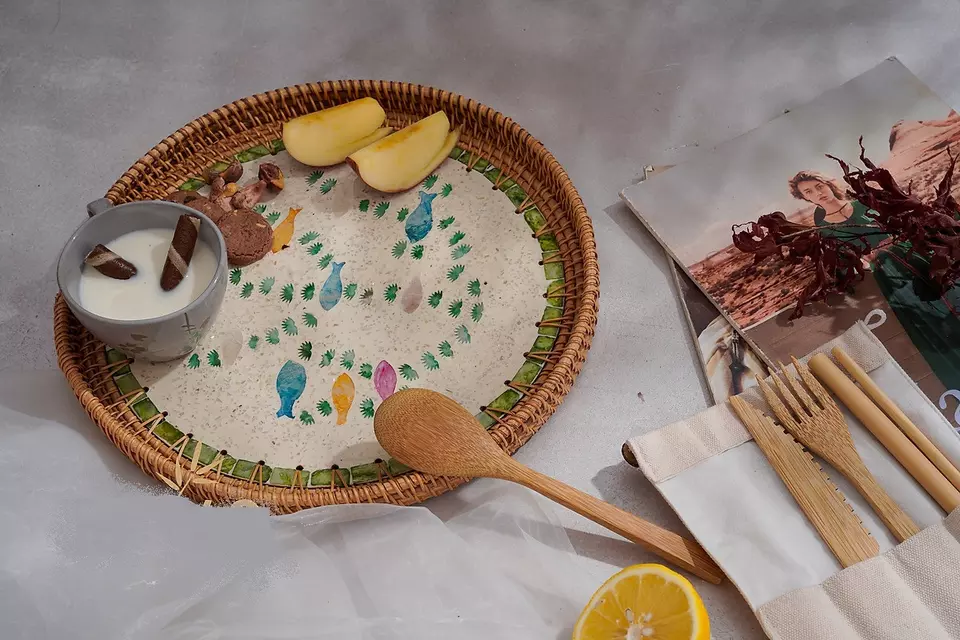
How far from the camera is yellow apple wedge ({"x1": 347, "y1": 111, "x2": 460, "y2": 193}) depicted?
0.84 metres

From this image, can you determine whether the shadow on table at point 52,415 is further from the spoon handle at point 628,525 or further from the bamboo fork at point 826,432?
the bamboo fork at point 826,432

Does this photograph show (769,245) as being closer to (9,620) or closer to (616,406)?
(616,406)

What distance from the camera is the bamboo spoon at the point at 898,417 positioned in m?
0.66

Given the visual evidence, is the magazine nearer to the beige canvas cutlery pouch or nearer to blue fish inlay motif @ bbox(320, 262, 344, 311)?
the beige canvas cutlery pouch

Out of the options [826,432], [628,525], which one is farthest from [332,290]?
[826,432]

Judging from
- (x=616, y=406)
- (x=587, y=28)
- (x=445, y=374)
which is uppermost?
(x=587, y=28)

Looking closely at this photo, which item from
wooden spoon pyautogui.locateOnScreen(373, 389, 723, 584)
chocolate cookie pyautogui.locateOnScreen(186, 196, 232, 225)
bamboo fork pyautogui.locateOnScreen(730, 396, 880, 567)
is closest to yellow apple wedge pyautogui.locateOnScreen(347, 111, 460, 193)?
chocolate cookie pyautogui.locateOnScreen(186, 196, 232, 225)

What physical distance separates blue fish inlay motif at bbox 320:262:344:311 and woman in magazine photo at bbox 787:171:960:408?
0.46m

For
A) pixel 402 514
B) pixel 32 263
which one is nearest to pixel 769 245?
pixel 402 514

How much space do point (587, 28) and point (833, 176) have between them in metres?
0.37

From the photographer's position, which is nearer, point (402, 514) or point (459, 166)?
point (402, 514)

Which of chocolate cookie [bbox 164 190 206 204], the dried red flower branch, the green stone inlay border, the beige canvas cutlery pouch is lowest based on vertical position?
the beige canvas cutlery pouch

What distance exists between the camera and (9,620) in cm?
58

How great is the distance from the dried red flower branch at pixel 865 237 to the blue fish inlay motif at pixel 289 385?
0.42 m
